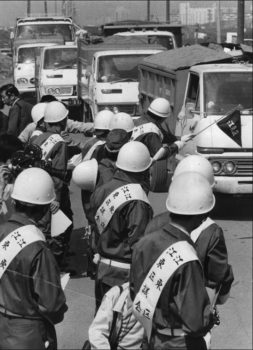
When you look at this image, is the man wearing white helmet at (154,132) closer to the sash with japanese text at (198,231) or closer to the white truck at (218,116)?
the white truck at (218,116)

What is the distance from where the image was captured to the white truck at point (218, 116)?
387 inches

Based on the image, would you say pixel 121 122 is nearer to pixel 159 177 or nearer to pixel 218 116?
pixel 159 177

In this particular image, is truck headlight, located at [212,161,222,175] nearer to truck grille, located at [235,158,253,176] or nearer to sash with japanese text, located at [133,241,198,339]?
truck grille, located at [235,158,253,176]

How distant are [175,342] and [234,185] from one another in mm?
6335

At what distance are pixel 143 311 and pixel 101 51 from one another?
12.3 metres

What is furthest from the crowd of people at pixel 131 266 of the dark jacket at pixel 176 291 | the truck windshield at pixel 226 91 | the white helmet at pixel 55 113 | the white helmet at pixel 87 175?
the truck windshield at pixel 226 91

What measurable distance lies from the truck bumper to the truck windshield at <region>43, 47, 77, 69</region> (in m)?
11.2

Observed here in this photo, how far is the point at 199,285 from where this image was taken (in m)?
3.60

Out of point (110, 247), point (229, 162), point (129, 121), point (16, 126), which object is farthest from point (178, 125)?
point (110, 247)

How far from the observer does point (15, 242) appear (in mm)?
4047

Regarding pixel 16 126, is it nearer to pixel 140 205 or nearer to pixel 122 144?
pixel 122 144

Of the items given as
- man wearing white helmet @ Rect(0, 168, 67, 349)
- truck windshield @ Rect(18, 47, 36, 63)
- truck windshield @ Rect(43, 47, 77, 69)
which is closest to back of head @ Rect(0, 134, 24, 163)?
man wearing white helmet @ Rect(0, 168, 67, 349)

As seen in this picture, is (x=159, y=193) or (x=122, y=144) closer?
(x=122, y=144)

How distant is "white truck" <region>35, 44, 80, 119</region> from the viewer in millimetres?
20125
